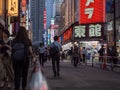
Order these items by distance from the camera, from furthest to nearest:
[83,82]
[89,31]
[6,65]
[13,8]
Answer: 1. [89,31]
2. [13,8]
3. [83,82]
4. [6,65]

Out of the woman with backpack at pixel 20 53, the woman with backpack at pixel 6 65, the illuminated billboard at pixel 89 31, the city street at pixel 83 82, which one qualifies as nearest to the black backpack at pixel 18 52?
the woman with backpack at pixel 20 53

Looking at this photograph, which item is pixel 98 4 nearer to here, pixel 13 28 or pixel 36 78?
pixel 13 28

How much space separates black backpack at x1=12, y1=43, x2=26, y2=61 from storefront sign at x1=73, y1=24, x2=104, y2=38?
52.9 meters

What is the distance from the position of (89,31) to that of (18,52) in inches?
2218

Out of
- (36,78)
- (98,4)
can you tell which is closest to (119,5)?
(98,4)

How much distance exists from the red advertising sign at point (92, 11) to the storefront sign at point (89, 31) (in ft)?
3.67

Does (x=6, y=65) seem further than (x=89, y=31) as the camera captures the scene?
No

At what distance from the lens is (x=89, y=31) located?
Result: 223ft

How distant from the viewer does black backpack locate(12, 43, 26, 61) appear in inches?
473

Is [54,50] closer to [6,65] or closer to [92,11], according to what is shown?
[6,65]

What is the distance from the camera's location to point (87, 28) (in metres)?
69.0

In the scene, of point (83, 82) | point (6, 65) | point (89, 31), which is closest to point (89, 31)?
point (89, 31)

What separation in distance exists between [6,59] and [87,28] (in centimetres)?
5473

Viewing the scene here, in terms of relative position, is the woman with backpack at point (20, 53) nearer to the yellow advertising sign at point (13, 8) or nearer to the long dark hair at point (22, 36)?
the long dark hair at point (22, 36)
